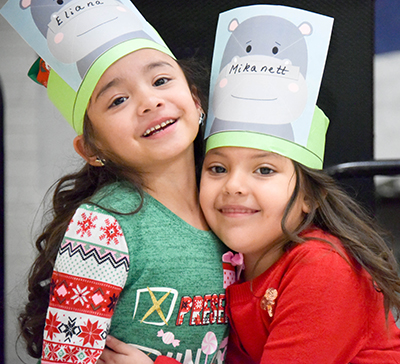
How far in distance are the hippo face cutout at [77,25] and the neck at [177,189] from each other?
29 centimetres

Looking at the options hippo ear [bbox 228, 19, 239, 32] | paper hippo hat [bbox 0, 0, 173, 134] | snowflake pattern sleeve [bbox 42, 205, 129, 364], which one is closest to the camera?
snowflake pattern sleeve [bbox 42, 205, 129, 364]

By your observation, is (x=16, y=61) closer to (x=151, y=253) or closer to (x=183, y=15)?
(x=183, y=15)

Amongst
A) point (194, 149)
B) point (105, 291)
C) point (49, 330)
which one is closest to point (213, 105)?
point (194, 149)

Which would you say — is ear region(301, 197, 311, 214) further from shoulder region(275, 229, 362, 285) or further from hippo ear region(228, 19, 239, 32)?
hippo ear region(228, 19, 239, 32)

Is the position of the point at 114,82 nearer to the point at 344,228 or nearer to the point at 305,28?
the point at 305,28

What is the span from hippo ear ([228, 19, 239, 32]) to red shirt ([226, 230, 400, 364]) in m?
0.49

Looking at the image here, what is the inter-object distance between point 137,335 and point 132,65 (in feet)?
1.79

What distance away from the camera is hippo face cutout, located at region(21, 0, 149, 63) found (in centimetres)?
95

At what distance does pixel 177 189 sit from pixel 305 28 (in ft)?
1.47

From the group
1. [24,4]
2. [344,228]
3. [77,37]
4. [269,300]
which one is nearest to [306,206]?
[344,228]

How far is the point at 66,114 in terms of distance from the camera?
102cm

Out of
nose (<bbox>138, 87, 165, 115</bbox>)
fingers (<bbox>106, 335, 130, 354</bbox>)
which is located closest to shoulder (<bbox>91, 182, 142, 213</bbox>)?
nose (<bbox>138, 87, 165, 115</bbox>)

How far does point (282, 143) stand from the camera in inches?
38.3

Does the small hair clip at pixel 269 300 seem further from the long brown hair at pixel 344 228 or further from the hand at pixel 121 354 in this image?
the hand at pixel 121 354
